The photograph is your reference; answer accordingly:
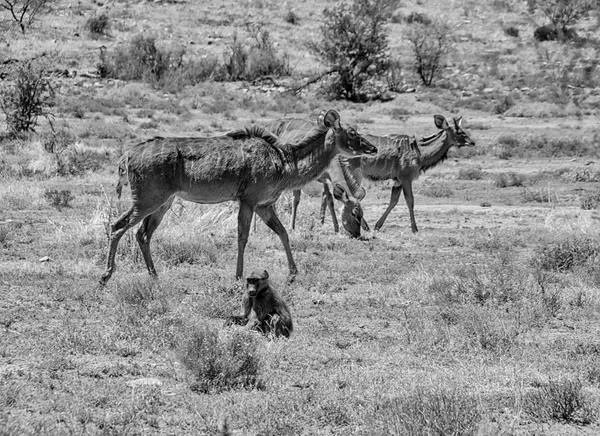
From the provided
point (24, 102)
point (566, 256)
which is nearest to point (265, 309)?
point (566, 256)

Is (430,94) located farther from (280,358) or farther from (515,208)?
(280,358)

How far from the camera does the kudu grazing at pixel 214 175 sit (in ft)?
37.7

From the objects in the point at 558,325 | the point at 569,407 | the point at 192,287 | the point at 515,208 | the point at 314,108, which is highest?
the point at 569,407

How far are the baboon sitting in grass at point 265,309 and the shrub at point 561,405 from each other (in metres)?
2.82

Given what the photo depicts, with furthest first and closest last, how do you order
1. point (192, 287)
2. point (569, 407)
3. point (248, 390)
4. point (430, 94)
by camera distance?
point (430, 94)
point (192, 287)
point (248, 390)
point (569, 407)

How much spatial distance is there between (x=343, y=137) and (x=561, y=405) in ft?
23.7

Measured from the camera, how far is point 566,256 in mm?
13273

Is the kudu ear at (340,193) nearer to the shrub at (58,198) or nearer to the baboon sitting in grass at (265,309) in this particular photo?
the shrub at (58,198)

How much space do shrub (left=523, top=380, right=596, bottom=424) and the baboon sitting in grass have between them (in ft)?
9.26

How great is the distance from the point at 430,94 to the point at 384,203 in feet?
67.3

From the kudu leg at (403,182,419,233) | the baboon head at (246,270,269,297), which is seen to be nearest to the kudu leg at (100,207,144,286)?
the baboon head at (246,270,269,297)

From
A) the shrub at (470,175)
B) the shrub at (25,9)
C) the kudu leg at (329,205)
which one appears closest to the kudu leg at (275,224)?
the kudu leg at (329,205)

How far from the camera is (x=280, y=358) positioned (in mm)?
8258

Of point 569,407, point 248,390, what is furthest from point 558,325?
point 248,390
